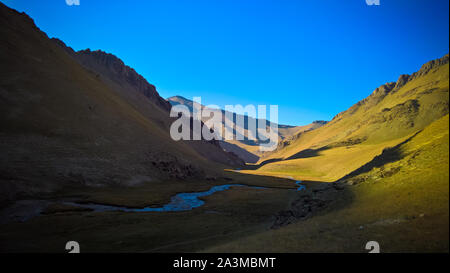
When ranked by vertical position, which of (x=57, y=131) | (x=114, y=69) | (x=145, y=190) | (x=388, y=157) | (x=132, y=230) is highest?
(x=114, y=69)

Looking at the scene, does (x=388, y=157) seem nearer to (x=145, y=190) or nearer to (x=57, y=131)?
(x=145, y=190)

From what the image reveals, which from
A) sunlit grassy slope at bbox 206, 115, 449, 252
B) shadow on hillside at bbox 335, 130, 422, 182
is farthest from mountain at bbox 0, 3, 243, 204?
shadow on hillside at bbox 335, 130, 422, 182

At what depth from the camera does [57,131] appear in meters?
62.6

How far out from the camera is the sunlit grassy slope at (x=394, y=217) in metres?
9.27

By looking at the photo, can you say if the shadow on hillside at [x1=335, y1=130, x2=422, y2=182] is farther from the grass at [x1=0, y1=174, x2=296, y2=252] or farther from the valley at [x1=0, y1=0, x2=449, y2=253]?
the grass at [x1=0, y1=174, x2=296, y2=252]

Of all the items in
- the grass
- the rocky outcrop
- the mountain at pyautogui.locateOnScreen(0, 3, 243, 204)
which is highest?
the rocky outcrop

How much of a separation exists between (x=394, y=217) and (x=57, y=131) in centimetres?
7748

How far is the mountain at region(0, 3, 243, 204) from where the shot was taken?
4669 centimetres

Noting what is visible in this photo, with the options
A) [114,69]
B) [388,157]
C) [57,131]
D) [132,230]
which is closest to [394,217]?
[388,157]

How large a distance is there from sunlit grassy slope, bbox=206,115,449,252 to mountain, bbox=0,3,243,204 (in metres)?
43.3

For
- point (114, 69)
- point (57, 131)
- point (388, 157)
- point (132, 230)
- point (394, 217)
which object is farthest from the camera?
point (114, 69)

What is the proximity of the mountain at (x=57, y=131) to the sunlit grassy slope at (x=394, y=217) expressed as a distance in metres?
43.3

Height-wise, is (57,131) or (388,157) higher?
(57,131)
